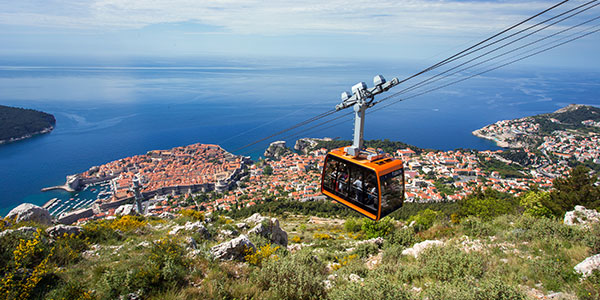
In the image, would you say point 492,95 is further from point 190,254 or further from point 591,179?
point 190,254

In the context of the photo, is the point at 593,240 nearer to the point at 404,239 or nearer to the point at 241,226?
the point at 404,239

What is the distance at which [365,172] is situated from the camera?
5.75 meters

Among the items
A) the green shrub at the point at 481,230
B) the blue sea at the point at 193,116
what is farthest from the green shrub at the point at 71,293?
the blue sea at the point at 193,116

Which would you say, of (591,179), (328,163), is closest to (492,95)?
(591,179)

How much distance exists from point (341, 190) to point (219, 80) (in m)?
128

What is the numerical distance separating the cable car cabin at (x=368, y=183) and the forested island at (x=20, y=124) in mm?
70634

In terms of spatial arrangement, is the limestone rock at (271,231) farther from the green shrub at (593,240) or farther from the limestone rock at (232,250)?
the green shrub at (593,240)

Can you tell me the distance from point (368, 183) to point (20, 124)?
244 feet

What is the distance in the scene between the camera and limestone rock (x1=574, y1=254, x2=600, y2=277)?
159 inches

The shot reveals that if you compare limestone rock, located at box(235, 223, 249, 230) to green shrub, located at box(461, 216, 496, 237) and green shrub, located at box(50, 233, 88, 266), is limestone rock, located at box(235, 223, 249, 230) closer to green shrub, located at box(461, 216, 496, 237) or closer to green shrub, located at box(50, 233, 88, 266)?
green shrub, located at box(50, 233, 88, 266)

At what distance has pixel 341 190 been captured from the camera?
644 cm

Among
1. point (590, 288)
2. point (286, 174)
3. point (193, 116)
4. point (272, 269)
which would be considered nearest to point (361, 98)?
point (272, 269)

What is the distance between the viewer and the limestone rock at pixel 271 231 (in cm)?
787

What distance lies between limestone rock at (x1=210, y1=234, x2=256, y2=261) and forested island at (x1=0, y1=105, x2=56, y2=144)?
6920cm
